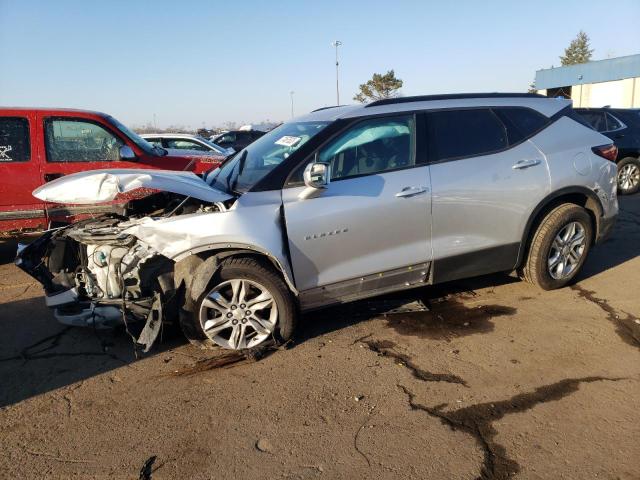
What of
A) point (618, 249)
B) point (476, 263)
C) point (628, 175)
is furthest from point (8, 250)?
point (628, 175)

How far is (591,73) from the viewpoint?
40.3 meters

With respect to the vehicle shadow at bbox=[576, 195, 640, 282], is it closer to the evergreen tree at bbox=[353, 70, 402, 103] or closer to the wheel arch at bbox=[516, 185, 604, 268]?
the wheel arch at bbox=[516, 185, 604, 268]

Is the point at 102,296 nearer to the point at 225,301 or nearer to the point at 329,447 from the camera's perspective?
the point at 225,301

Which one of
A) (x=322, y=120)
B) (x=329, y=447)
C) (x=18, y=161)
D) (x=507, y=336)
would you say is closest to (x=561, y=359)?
(x=507, y=336)

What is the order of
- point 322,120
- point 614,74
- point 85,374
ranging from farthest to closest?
point 614,74 < point 322,120 < point 85,374

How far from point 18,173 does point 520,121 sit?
18.8 feet

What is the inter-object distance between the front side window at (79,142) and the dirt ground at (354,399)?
242 cm

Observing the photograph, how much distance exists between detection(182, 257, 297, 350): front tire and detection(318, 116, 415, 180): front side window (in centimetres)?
98

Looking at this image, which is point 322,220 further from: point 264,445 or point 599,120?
point 599,120

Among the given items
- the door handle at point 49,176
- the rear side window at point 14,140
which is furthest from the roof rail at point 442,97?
the rear side window at point 14,140

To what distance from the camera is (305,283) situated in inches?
151

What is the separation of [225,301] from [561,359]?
248cm

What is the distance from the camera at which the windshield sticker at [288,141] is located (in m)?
4.14

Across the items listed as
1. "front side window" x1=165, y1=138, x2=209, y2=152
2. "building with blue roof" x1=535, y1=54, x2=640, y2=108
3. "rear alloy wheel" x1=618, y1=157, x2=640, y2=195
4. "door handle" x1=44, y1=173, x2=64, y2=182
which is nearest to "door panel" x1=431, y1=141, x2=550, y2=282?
"door handle" x1=44, y1=173, x2=64, y2=182
